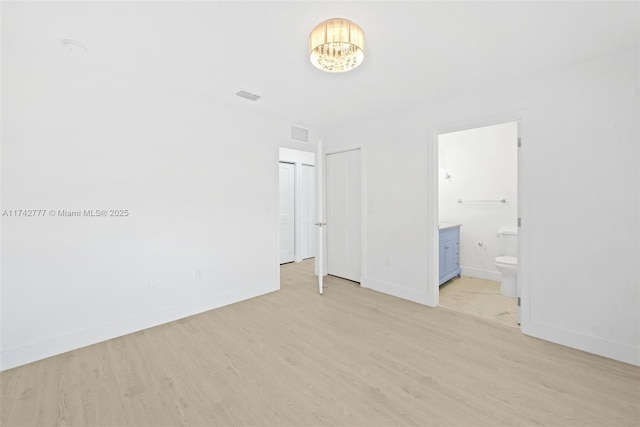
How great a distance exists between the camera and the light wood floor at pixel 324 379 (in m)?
1.65

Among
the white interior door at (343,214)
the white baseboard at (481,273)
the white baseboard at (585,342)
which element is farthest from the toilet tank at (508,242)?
the white interior door at (343,214)

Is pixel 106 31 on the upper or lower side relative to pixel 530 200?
upper

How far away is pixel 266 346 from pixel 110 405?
1.10 metres

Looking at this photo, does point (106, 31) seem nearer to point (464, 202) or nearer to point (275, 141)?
point (275, 141)

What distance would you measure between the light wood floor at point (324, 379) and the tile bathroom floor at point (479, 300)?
29cm

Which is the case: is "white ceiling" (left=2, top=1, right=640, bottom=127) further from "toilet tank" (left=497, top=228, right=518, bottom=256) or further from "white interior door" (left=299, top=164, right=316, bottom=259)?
"white interior door" (left=299, top=164, right=316, bottom=259)

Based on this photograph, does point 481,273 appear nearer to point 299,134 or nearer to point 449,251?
point 449,251

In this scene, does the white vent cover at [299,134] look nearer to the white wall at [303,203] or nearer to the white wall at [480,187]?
the white wall at [303,203]

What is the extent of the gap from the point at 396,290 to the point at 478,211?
6.83 ft

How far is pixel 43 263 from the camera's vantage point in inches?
89.4

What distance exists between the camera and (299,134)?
420 centimetres

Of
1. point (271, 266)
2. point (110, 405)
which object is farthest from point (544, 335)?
point (110, 405)

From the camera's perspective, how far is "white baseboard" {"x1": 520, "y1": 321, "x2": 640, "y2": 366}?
217cm

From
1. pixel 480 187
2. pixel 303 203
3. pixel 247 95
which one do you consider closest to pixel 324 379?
pixel 247 95
